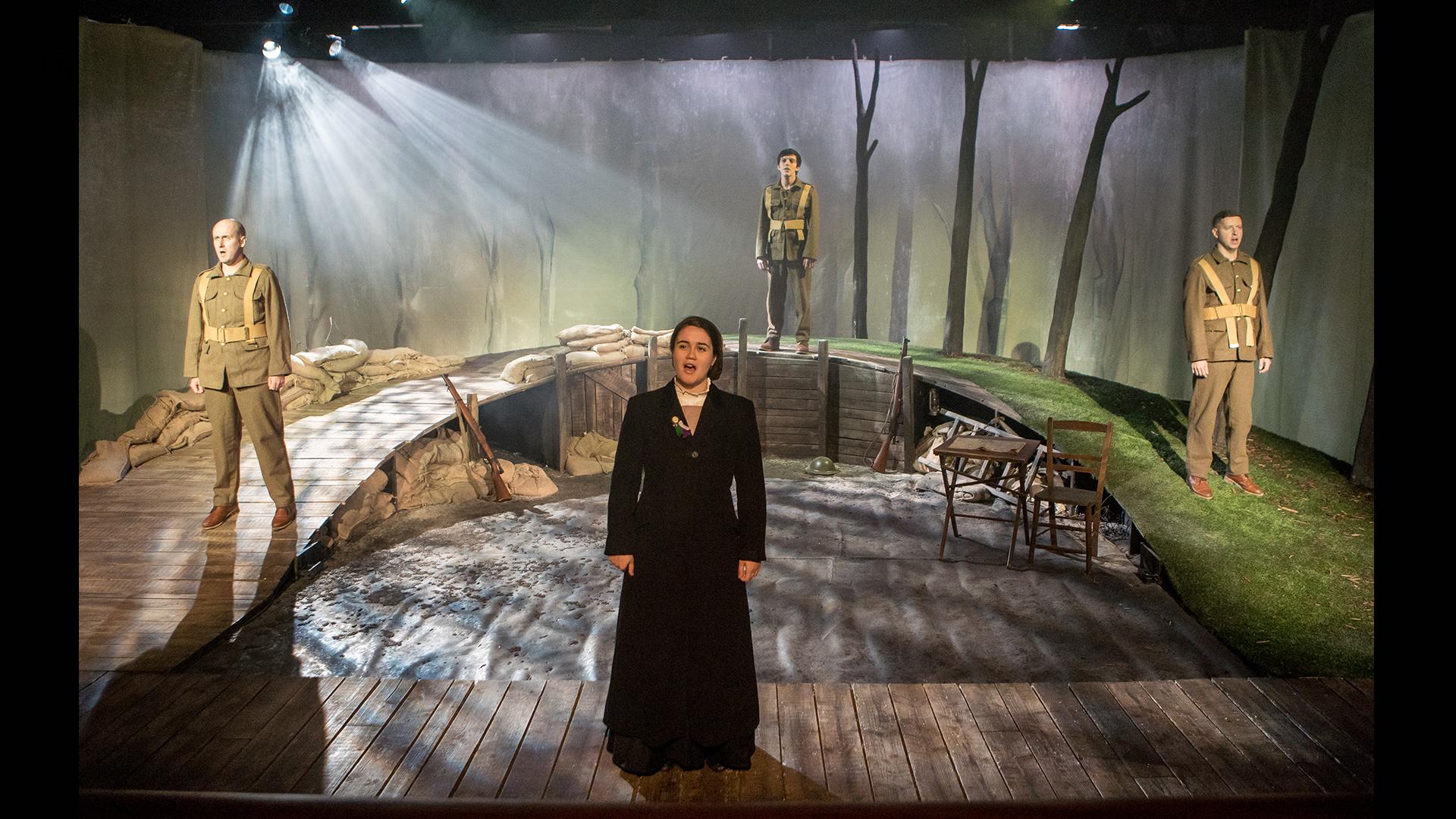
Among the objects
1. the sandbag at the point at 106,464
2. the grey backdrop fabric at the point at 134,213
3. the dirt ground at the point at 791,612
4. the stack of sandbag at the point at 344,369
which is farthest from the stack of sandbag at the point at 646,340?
the sandbag at the point at 106,464

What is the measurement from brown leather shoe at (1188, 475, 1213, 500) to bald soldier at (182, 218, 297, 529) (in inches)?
224

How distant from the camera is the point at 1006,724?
3.54 m

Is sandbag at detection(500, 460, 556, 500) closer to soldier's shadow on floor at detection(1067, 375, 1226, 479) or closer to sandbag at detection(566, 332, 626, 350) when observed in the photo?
sandbag at detection(566, 332, 626, 350)

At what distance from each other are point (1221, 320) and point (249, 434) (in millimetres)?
5927

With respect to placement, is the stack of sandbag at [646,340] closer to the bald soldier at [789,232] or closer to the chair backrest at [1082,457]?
the bald soldier at [789,232]

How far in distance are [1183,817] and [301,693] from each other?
9.84 ft

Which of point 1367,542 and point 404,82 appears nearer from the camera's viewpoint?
point 1367,542

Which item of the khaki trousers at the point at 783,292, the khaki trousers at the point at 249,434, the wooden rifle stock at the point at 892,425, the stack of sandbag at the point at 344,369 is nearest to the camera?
the khaki trousers at the point at 249,434

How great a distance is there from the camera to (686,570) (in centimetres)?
312

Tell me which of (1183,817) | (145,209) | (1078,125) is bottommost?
(1183,817)

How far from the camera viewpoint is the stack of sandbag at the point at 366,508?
6625 mm

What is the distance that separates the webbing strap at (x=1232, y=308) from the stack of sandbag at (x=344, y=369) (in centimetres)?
691
